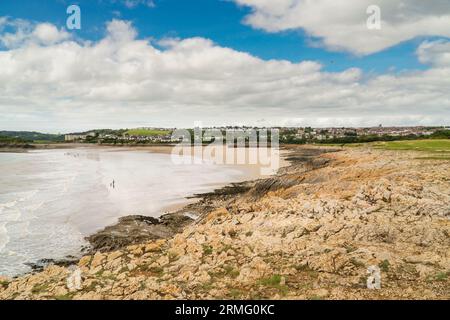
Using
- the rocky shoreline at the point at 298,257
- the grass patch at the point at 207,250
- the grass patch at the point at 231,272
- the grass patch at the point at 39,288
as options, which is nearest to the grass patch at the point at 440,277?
the rocky shoreline at the point at 298,257

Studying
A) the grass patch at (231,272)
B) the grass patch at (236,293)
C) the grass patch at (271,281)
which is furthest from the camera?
the grass patch at (231,272)

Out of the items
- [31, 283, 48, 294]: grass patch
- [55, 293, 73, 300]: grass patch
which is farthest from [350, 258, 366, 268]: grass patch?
[31, 283, 48, 294]: grass patch

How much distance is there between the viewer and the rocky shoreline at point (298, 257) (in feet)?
37.6

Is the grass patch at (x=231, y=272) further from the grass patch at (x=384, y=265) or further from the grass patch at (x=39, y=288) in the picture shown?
the grass patch at (x=39, y=288)

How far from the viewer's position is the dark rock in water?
23.6m

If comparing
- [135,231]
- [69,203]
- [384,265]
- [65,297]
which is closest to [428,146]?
[135,231]

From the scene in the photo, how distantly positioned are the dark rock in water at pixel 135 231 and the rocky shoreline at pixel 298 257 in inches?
243

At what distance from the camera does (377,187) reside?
19.6 m

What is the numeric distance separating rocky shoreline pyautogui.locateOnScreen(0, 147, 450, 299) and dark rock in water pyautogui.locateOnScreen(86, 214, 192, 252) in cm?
616

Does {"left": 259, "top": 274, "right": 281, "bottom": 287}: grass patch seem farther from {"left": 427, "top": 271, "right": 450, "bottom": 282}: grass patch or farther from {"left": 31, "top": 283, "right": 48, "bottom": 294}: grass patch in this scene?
{"left": 31, "top": 283, "right": 48, "bottom": 294}: grass patch

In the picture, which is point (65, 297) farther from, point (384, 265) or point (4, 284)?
point (384, 265)

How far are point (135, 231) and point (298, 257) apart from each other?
622 inches
